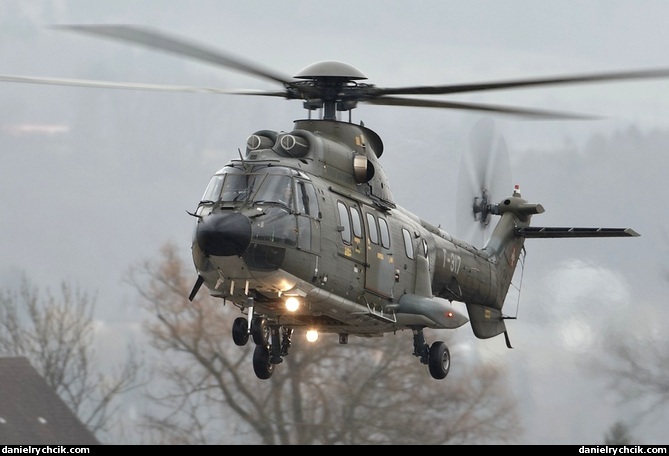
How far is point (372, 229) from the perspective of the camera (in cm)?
1881

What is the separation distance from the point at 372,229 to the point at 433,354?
203cm

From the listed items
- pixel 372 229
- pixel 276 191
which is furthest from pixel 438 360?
pixel 276 191

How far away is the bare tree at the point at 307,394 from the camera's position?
82.5ft

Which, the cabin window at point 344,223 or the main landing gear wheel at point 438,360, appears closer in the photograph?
the cabin window at point 344,223

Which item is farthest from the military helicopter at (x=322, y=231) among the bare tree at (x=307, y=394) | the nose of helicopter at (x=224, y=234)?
the bare tree at (x=307, y=394)

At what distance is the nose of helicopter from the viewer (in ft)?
55.1

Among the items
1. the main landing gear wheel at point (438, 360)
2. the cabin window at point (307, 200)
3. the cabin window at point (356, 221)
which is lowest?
the main landing gear wheel at point (438, 360)

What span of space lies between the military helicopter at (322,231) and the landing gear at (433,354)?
0.06ft

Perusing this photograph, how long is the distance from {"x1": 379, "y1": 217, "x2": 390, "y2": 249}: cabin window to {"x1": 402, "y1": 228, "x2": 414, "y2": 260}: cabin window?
17.4 inches

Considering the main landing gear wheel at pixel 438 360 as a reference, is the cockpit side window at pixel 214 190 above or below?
above

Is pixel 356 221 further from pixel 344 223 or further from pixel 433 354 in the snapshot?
pixel 433 354

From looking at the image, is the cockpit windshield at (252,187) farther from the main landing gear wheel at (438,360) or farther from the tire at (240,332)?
the main landing gear wheel at (438,360)

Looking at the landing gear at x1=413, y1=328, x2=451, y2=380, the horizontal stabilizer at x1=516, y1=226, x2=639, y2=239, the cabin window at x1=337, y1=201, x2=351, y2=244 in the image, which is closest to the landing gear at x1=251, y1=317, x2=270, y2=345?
the cabin window at x1=337, y1=201, x2=351, y2=244
